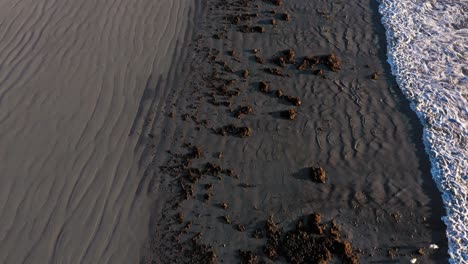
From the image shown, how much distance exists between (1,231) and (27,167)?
4.00 ft

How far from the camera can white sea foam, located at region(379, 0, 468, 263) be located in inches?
277

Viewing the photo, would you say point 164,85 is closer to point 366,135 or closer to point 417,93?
point 366,135

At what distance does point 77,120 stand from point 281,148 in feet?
12.9

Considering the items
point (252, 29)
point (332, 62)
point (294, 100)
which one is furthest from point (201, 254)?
point (252, 29)

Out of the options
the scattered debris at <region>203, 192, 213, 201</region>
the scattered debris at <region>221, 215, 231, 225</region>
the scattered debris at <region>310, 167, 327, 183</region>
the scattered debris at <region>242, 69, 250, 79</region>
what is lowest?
the scattered debris at <region>221, 215, 231, 225</region>

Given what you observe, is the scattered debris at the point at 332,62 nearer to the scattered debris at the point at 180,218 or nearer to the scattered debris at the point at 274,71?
the scattered debris at the point at 274,71

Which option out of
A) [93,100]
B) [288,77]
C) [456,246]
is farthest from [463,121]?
[93,100]

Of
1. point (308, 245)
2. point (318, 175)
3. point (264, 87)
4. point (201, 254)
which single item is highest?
point (264, 87)

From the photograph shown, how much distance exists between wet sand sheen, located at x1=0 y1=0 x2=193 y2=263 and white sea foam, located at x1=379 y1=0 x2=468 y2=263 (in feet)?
16.3

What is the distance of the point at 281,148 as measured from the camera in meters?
7.68

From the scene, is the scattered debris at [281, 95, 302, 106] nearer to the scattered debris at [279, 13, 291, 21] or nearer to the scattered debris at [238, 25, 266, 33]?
the scattered debris at [238, 25, 266, 33]

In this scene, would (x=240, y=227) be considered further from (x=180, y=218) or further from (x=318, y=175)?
(x=318, y=175)

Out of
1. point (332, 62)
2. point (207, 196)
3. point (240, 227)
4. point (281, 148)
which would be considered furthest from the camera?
point (332, 62)

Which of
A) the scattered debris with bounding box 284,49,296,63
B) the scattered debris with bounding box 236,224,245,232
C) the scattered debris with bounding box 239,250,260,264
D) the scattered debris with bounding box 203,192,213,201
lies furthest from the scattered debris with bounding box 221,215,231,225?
the scattered debris with bounding box 284,49,296,63
